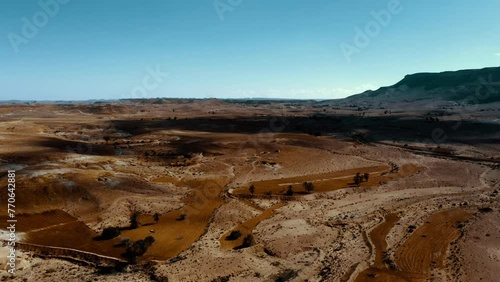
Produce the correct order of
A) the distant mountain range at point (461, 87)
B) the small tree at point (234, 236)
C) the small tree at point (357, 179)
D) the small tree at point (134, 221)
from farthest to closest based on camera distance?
the distant mountain range at point (461, 87) → the small tree at point (357, 179) → the small tree at point (134, 221) → the small tree at point (234, 236)

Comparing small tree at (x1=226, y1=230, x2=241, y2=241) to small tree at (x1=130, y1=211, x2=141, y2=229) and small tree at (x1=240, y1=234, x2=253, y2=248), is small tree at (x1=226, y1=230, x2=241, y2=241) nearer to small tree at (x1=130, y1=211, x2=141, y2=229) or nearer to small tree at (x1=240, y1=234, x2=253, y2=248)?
small tree at (x1=240, y1=234, x2=253, y2=248)

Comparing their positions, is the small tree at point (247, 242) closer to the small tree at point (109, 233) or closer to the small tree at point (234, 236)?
the small tree at point (234, 236)

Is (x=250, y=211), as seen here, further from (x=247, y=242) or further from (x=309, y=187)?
(x=309, y=187)

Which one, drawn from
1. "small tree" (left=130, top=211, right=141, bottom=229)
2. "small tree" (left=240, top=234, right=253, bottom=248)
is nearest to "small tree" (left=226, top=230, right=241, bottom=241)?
"small tree" (left=240, top=234, right=253, bottom=248)

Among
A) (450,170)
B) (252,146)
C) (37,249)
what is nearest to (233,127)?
(252,146)

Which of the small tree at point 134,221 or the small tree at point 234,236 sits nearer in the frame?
the small tree at point 234,236

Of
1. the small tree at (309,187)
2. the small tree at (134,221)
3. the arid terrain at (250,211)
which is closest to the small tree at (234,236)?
the arid terrain at (250,211)

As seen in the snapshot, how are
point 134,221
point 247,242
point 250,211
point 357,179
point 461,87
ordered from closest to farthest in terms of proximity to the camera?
1. point 247,242
2. point 134,221
3. point 250,211
4. point 357,179
5. point 461,87

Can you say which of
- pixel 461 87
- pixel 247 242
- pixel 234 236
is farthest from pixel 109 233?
pixel 461 87

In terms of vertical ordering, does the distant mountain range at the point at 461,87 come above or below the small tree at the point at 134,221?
above
